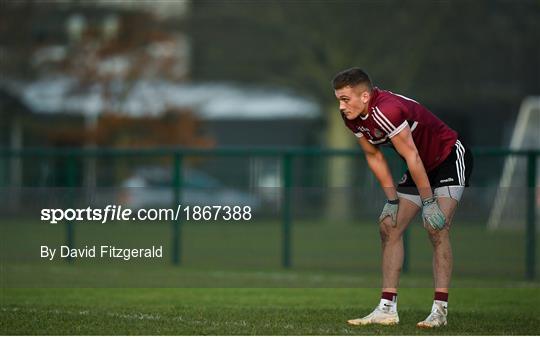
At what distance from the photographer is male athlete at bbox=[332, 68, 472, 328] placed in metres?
9.67

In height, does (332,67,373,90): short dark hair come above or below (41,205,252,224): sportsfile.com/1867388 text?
above

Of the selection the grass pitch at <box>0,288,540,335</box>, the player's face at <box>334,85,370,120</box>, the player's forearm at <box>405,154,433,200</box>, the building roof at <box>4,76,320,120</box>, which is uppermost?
the building roof at <box>4,76,320,120</box>

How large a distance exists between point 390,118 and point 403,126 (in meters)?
0.13

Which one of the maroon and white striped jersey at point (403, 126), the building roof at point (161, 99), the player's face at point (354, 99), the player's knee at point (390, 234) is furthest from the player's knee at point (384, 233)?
the building roof at point (161, 99)

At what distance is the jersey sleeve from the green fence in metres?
7.29

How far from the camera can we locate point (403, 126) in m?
9.63

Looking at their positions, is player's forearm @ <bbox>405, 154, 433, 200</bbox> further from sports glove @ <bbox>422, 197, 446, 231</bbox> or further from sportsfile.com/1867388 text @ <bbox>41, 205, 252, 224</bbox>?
sportsfile.com/1867388 text @ <bbox>41, 205, 252, 224</bbox>

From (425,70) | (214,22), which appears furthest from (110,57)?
(425,70)

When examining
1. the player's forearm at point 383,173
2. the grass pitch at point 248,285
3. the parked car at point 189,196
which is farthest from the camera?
the parked car at point 189,196

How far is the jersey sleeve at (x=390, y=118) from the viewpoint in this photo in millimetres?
9617

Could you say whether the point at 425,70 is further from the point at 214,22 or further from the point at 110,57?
the point at 110,57

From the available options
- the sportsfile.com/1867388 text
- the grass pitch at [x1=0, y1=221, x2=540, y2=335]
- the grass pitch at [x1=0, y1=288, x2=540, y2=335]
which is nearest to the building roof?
the sportsfile.com/1867388 text

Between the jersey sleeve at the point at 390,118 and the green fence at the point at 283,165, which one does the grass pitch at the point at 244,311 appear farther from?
the green fence at the point at 283,165

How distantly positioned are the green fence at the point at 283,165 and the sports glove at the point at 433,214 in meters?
7.13
